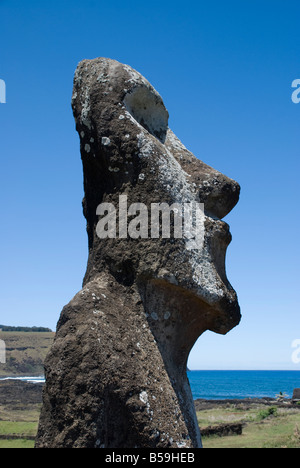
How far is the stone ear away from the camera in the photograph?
504cm

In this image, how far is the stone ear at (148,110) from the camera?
5.04 metres

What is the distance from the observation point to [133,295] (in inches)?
179

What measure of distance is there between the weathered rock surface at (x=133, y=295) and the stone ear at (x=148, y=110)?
0.01 metres

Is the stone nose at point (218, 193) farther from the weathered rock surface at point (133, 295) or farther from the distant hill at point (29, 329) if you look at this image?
the distant hill at point (29, 329)

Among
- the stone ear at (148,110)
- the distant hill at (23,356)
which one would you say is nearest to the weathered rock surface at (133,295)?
the stone ear at (148,110)

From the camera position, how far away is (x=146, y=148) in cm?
468

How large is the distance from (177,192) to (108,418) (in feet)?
6.50

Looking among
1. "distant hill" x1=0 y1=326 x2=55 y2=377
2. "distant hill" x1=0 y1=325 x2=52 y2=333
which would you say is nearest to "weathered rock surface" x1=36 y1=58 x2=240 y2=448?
"distant hill" x1=0 y1=326 x2=55 y2=377

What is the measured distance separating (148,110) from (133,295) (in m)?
1.94

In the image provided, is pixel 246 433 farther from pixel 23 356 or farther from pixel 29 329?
pixel 29 329

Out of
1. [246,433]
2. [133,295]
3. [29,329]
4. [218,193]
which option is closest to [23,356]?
[29,329]

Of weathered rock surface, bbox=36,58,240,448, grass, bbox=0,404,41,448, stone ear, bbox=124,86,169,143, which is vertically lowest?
grass, bbox=0,404,41,448

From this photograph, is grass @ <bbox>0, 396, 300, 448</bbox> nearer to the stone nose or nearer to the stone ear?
the stone nose

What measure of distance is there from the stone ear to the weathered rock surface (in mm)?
12
